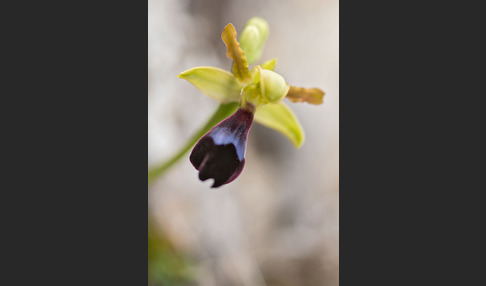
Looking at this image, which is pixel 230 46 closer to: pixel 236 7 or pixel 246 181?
pixel 236 7

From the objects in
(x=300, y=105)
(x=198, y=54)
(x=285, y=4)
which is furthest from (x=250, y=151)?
(x=285, y=4)

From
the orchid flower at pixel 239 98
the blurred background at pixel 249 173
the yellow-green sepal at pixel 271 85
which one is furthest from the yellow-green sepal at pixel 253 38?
the blurred background at pixel 249 173

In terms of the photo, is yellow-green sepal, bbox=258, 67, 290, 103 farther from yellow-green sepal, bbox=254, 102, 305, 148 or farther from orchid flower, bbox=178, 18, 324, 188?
yellow-green sepal, bbox=254, 102, 305, 148

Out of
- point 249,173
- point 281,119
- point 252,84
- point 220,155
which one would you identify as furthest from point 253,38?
point 249,173

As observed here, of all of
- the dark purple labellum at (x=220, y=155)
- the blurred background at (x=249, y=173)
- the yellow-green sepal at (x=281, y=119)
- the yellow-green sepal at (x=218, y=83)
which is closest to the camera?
the dark purple labellum at (x=220, y=155)

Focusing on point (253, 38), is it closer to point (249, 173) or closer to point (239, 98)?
point (239, 98)

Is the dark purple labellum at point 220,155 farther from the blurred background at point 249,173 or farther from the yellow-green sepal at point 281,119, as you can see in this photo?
the blurred background at point 249,173
